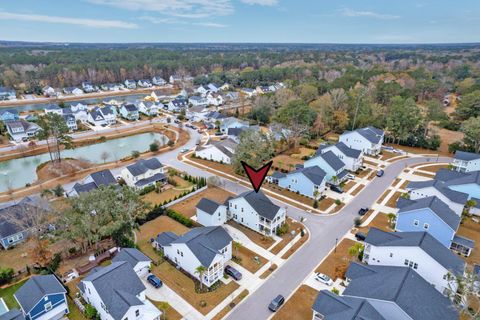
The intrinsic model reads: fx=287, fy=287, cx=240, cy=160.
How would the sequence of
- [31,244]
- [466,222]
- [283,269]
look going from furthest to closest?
1. [466,222]
2. [31,244]
3. [283,269]

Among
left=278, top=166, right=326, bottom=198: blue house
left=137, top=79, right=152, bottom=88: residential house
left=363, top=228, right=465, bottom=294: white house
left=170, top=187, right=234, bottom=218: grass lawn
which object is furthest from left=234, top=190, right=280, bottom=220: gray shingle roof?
left=137, top=79, right=152, bottom=88: residential house

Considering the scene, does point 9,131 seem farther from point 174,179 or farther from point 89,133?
point 174,179

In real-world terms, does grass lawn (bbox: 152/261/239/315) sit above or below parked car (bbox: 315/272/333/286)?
below

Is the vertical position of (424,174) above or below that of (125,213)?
below

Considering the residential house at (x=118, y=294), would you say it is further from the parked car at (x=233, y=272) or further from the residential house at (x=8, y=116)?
the residential house at (x=8, y=116)

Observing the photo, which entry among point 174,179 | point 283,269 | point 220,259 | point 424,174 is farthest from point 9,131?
point 424,174

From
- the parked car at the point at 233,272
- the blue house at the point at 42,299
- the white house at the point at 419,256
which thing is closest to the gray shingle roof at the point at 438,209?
the white house at the point at 419,256

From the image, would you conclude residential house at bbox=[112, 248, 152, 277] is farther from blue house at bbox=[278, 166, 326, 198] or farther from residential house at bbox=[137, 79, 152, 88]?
residential house at bbox=[137, 79, 152, 88]
